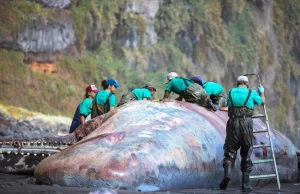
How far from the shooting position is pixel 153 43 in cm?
4512

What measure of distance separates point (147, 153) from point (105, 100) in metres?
4.51

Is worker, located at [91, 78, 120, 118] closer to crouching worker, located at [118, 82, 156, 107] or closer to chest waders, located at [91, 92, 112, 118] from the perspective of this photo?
chest waders, located at [91, 92, 112, 118]

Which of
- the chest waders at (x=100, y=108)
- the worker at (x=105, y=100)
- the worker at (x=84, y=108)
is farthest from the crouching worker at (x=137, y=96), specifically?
the worker at (x=84, y=108)

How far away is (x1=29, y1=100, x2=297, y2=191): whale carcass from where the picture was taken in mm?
9922

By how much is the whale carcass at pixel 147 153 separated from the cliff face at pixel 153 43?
23.7 m

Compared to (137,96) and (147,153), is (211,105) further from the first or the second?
(147,153)

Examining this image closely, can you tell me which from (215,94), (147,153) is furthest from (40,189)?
(215,94)

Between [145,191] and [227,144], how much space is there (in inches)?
76.6

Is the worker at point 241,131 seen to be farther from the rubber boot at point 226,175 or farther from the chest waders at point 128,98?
the chest waders at point 128,98

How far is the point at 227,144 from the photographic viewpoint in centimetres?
1130

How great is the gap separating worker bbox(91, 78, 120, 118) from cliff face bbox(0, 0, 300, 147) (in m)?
20.5

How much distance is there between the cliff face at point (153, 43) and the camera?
37.8 meters

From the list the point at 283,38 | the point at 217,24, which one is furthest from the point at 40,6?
the point at 283,38

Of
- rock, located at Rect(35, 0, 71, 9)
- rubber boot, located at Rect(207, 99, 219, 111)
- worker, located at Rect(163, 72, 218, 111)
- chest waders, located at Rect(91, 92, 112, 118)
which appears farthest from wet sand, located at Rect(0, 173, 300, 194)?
rock, located at Rect(35, 0, 71, 9)
